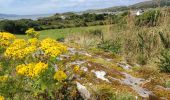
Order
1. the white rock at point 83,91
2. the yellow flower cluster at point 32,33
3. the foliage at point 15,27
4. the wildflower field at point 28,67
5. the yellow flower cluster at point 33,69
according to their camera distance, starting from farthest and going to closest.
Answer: the foliage at point 15,27 < the white rock at point 83,91 < the yellow flower cluster at point 32,33 < the wildflower field at point 28,67 < the yellow flower cluster at point 33,69

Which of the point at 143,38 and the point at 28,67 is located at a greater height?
the point at 28,67

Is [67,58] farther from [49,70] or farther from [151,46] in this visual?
[151,46]

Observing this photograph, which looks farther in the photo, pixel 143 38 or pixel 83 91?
pixel 143 38

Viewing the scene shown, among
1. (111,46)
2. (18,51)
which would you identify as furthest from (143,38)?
(18,51)

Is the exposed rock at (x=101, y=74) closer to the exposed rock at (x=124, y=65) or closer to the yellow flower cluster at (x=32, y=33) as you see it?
the exposed rock at (x=124, y=65)

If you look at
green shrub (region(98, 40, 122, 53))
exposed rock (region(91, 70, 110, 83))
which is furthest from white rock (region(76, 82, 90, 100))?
green shrub (region(98, 40, 122, 53))

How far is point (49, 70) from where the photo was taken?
5605 mm

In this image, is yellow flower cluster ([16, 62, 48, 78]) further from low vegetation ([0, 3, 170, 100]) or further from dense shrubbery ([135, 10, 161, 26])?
dense shrubbery ([135, 10, 161, 26])

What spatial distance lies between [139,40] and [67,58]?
522 centimetres

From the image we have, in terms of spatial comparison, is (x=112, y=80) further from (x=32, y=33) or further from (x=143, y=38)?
(x=143, y=38)

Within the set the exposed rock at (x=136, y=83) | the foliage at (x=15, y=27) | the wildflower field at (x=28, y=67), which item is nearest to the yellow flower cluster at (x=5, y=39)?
the wildflower field at (x=28, y=67)


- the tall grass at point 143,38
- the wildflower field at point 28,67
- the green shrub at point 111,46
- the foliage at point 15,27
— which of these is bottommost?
the foliage at point 15,27

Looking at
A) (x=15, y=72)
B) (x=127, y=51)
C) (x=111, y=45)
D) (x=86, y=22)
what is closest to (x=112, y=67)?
(x=15, y=72)

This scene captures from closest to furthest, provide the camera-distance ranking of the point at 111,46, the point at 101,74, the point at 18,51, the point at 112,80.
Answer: the point at 18,51, the point at 112,80, the point at 101,74, the point at 111,46
